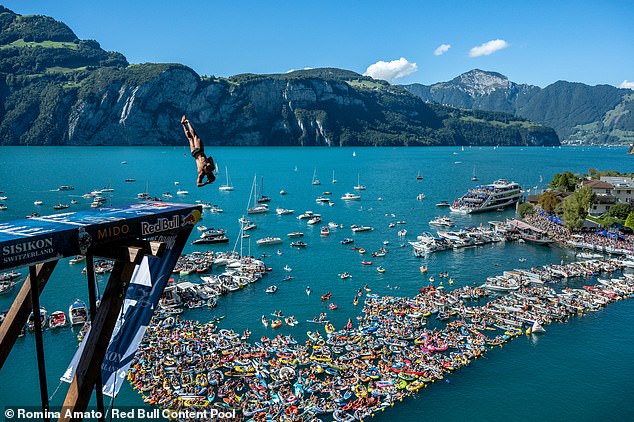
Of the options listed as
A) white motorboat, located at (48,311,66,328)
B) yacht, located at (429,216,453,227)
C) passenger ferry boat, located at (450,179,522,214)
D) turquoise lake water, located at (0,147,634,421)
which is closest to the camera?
turquoise lake water, located at (0,147,634,421)

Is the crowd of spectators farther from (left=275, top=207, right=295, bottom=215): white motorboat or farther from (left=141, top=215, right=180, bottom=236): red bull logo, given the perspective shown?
(left=141, top=215, right=180, bottom=236): red bull logo

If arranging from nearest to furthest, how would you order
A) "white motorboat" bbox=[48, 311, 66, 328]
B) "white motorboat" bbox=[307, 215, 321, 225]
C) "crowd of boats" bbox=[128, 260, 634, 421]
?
"crowd of boats" bbox=[128, 260, 634, 421]
"white motorboat" bbox=[48, 311, 66, 328]
"white motorboat" bbox=[307, 215, 321, 225]

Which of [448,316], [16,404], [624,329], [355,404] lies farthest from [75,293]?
[624,329]

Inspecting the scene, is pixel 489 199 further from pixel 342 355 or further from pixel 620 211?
pixel 342 355

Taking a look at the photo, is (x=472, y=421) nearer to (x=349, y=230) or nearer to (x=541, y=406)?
(x=541, y=406)

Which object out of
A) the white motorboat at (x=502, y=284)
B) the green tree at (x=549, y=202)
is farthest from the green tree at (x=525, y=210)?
the white motorboat at (x=502, y=284)

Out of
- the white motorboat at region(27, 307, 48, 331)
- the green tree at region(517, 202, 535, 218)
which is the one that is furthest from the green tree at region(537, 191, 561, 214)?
the white motorboat at region(27, 307, 48, 331)
